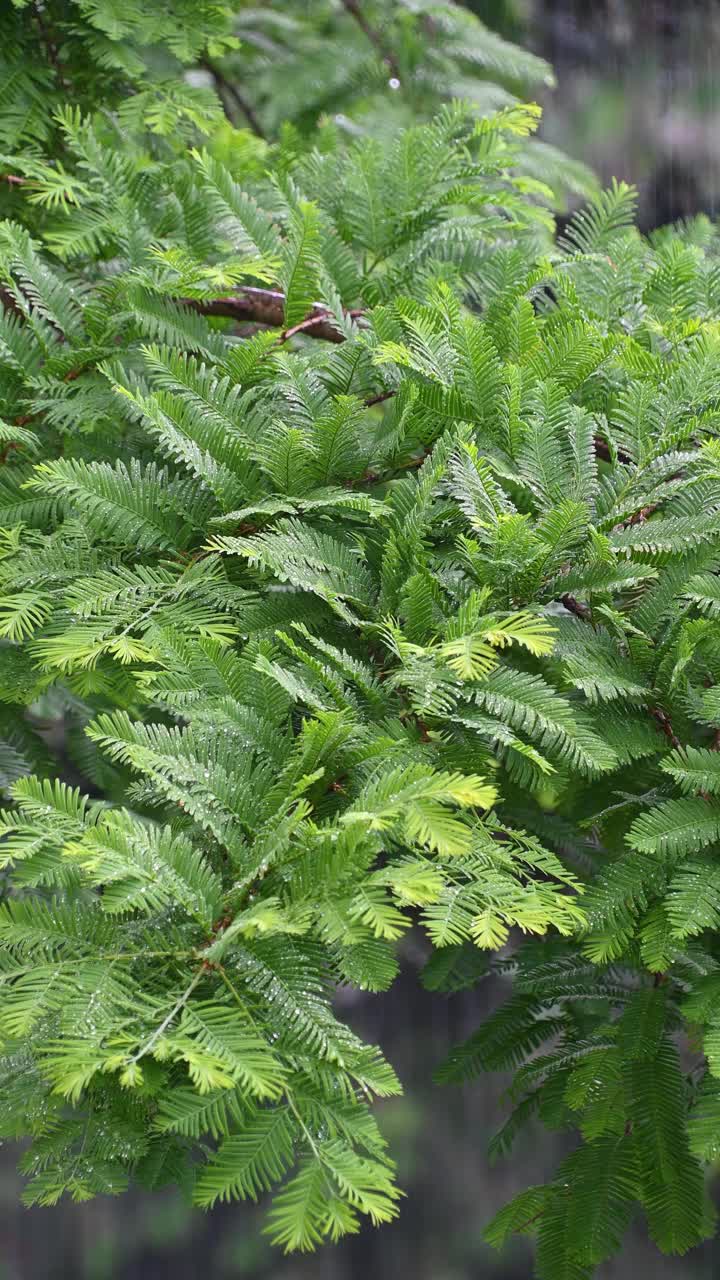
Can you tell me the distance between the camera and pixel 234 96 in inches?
59.1

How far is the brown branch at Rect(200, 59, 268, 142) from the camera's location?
1487mm

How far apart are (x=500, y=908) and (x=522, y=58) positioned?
1154 millimetres

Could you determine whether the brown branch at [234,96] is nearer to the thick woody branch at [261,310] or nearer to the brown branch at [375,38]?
the brown branch at [375,38]

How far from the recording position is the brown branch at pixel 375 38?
1436 millimetres

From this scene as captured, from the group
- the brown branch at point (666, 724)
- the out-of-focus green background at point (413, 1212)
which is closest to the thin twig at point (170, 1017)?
the brown branch at point (666, 724)

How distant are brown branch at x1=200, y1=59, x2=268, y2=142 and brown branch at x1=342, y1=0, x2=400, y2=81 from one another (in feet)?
0.58

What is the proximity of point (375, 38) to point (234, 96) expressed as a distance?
0.20 meters

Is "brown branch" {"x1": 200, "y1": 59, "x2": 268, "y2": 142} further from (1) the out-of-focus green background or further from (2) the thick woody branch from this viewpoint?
(1) the out-of-focus green background

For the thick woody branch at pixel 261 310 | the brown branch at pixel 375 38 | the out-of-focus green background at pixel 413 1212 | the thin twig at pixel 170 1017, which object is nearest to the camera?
the thin twig at pixel 170 1017

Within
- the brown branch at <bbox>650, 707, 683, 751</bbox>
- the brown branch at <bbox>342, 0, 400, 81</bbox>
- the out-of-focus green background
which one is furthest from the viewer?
the out-of-focus green background

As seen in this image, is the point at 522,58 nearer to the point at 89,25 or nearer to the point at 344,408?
the point at 89,25

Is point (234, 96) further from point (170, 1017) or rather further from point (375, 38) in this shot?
point (170, 1017)

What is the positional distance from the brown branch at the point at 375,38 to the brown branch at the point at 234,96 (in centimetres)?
18

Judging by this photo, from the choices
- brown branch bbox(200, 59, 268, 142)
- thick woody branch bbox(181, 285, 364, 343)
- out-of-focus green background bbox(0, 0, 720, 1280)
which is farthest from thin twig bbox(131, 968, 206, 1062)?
out-of-focus green background bbox(0, 0, 720, 1280)
